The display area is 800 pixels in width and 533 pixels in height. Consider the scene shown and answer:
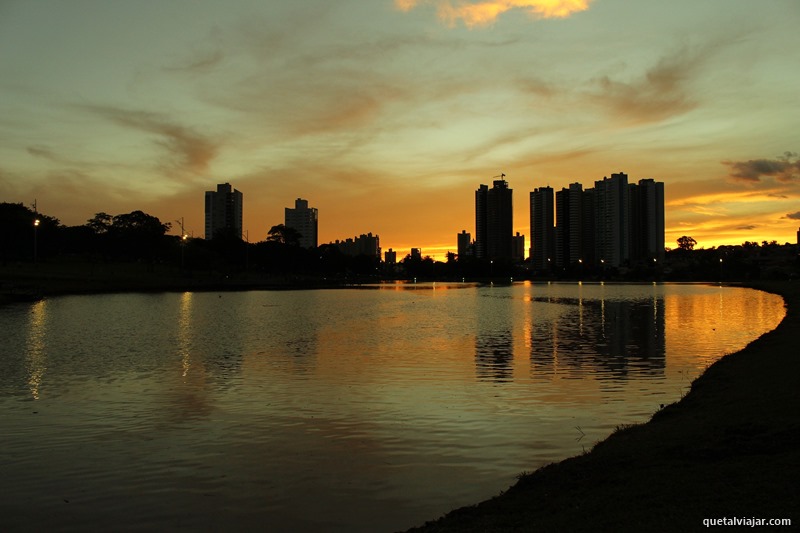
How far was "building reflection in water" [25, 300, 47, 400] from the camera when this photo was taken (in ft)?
84.8

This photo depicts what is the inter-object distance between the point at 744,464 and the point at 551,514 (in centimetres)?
373

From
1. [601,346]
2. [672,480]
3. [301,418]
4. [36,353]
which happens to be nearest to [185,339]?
[36,353]

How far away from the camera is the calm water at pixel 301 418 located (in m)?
12.5

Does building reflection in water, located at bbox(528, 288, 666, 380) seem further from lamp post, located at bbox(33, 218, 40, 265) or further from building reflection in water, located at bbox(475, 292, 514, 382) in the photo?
lamp post, located at bbox(33, 218, 40, 265)

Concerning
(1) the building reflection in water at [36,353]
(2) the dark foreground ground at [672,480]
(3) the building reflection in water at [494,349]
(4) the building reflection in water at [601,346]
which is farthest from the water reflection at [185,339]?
(2) the dark foreground ground at [672,480]

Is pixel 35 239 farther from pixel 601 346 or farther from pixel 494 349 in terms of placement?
pixel 601 346

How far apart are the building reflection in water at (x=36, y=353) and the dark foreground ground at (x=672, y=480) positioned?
19325 mm

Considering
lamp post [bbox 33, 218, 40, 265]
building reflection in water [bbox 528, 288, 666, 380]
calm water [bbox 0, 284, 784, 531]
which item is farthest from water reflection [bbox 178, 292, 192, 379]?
lamp post [bbox 33, 218, 40, 265]

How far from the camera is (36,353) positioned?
35000 millimetres

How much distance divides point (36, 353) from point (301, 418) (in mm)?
22656

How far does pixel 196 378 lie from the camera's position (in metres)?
27.3

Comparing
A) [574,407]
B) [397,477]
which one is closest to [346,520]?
[397,477]

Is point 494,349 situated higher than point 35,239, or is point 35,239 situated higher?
point 35,239

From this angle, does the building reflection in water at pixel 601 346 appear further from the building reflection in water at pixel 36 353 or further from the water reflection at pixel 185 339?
the building reflection in water at pixel 36 353
